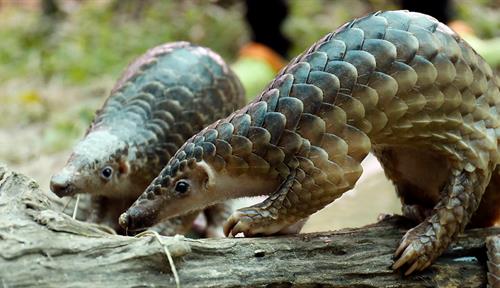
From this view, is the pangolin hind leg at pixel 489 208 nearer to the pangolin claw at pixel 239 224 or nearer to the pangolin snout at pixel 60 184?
the pangolin claw at pixel 239 224

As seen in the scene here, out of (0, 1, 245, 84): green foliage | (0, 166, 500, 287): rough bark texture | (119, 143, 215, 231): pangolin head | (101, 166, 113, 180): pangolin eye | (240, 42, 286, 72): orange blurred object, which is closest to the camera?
(0, 166, 500, 287): rough bark texture

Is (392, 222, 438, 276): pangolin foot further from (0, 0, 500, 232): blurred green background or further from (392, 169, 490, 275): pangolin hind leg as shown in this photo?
(0, 0, 500, 232): blurred green background

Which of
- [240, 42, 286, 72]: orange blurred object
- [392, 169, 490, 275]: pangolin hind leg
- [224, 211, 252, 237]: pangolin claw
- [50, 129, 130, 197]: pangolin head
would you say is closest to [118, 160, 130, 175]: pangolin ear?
[50, 129, 130, 197]: pangolin head

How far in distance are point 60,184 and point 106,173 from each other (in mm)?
347

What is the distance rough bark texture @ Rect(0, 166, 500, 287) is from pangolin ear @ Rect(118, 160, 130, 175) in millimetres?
1113

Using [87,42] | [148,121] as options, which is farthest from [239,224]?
[87,42]

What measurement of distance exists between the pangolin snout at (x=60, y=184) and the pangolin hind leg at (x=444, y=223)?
1.78 meters

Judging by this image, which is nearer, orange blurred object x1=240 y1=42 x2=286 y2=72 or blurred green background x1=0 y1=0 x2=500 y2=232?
blurred green background x1=0 y1=0 x2=500 y2=232

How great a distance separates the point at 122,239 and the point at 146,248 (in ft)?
0.43

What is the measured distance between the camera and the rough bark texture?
2717mm

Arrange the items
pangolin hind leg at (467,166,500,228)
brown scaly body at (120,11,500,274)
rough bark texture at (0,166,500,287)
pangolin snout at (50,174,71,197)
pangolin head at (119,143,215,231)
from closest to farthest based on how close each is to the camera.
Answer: rough bark texture at (0,166,500,287) < brown scaly body at (120,11,500,274) < pangolin head at (119,143,215,231) < pangolin hind leg at (467,166,500,228) < pangolin snout at (50,174,71,197)

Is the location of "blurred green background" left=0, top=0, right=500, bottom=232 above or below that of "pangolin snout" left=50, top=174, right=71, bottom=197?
below

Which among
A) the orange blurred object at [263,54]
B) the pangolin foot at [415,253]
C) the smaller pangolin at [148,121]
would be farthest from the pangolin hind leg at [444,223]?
the orange blurred object at [263,54]

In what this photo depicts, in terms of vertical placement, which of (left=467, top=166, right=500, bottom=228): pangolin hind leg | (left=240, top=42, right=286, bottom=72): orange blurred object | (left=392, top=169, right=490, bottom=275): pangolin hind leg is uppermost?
(left=392, top=169, right=490, bottom=275): pangolin hind leg
